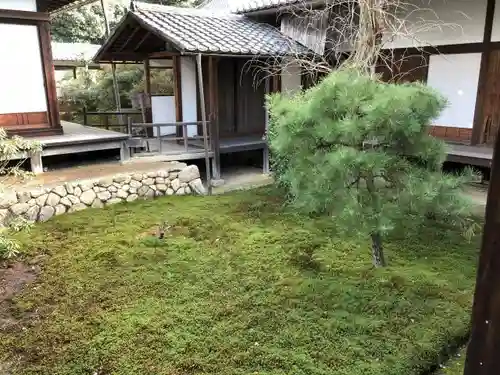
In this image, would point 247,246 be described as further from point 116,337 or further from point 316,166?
point 116,337

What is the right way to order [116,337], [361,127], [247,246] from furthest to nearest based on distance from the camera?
[247,246], [361,127], [116,337]

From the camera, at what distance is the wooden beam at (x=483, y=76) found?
779 cm

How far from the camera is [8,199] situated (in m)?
5.79

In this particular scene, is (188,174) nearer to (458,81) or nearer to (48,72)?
(48,72)

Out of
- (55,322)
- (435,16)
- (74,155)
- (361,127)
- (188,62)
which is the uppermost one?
(435,16)

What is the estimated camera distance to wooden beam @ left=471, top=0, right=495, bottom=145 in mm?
7785

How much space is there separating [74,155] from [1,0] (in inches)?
121

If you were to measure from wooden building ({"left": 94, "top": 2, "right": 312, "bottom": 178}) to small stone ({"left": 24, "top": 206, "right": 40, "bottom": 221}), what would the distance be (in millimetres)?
3710

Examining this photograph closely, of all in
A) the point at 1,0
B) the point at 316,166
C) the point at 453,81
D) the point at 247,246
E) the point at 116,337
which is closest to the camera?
the point at 116,337

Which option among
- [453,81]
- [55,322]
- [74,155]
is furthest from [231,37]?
[55,322]

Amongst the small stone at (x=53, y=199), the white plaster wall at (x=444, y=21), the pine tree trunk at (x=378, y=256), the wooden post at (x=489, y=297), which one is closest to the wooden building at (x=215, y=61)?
the white plaster wall at (x=444, y=21)

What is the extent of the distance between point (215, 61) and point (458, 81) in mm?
5089

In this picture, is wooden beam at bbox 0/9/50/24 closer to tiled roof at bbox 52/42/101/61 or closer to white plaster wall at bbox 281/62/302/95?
white plaster wall at bbox 281/62/302/95

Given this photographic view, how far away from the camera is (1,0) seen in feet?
24.1
